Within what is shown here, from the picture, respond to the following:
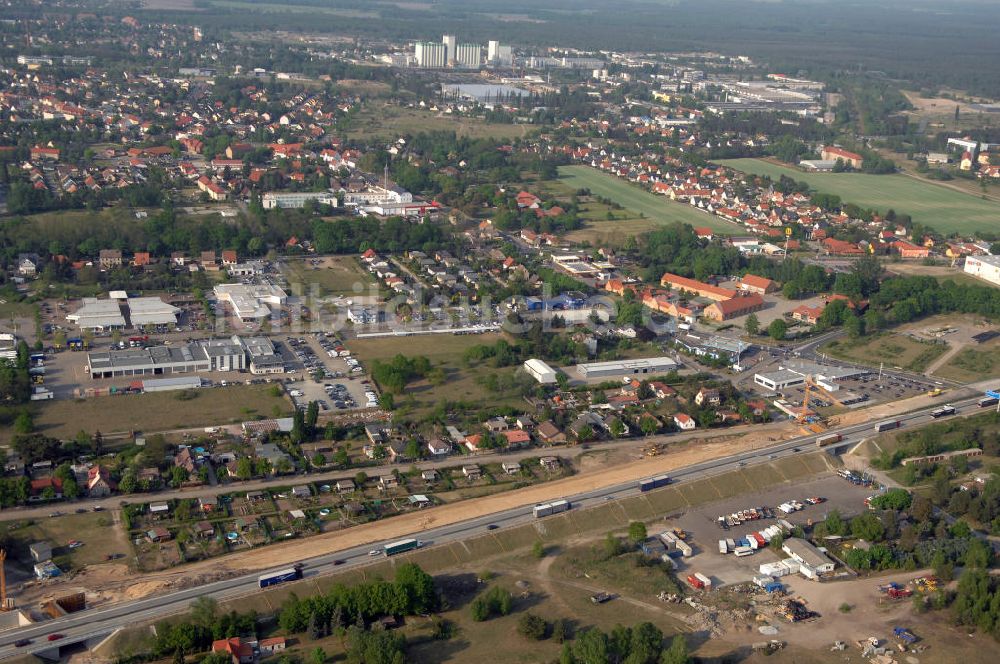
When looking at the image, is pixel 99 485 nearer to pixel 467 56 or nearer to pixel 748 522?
pixel 748 522

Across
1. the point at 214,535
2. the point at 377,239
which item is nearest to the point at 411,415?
the point at 214,535

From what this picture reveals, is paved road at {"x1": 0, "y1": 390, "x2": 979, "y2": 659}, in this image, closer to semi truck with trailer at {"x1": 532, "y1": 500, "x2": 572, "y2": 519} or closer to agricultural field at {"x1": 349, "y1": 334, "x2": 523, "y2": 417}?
semi truck with trailer at {"x1": 532, "y1": 500, "x2": 572, "y2": 519}

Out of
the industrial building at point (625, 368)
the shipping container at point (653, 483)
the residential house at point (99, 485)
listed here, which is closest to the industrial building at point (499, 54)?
the industrial building at point (625, 368)

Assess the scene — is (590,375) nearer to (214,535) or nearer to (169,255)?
(214,535)

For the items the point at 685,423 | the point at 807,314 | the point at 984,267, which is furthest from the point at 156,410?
the point at 984,267

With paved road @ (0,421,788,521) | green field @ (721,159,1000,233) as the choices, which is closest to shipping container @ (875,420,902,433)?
paved road @ (0,421,788,521)

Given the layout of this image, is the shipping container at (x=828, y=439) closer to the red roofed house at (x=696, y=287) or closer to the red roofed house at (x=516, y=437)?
the red roofed house at (x=516, y=437)
